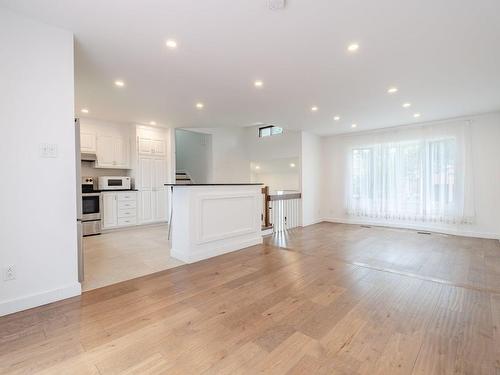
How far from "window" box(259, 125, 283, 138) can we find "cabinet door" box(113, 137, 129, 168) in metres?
4.09

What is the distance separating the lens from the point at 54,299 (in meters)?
2.19

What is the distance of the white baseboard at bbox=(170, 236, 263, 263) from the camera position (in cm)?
333

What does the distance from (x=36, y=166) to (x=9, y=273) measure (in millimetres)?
930

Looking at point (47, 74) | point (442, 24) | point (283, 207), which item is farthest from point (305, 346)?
point (283, 207)

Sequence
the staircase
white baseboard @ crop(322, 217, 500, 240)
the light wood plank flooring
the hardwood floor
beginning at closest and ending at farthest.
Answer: the hardwood floor, the light wood plank flooring, white baseboard @ crop(322, 217, 500, 240), the staircase

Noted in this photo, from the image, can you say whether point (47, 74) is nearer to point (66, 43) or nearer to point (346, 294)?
point (66, 43)

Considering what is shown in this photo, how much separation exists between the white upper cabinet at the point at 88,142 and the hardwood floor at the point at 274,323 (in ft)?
12.6

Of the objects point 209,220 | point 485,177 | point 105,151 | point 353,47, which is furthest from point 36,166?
point 485,177

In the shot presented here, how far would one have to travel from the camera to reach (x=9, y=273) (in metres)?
2.00

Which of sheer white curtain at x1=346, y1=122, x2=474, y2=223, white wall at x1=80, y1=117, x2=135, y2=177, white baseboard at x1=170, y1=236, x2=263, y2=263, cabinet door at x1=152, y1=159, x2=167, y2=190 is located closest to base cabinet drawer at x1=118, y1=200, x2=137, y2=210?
cabinet door at x1=152, y1=159, x2=167, y2=190

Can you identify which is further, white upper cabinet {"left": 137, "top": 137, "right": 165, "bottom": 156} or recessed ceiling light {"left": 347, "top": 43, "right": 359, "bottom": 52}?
white upper cabinet {"left": 137, "top": 137, "right": 165, "bottom": 156}

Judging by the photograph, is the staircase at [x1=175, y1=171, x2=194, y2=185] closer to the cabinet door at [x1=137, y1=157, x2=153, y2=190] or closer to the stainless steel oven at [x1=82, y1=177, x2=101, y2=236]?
the cabinet door at [x1=137, y1=157, x2=153, y2=190]

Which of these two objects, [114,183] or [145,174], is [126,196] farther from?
[145,174]

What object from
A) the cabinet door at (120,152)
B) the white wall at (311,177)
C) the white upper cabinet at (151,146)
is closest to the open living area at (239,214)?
the cabinet door at (120,152)
